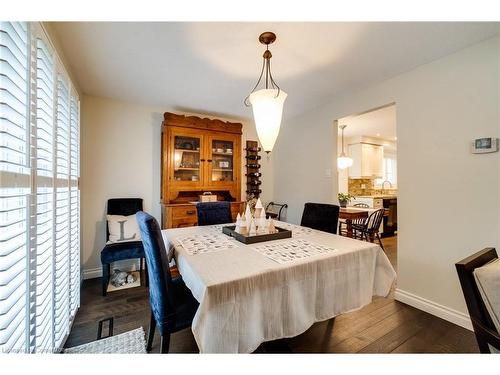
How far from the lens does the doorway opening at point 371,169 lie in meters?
4.25

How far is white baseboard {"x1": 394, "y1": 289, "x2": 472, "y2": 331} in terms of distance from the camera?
1759 millimetres

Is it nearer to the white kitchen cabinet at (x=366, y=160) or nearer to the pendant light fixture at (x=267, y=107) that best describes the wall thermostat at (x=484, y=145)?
the pendant light fixture at (x=267, y=107)

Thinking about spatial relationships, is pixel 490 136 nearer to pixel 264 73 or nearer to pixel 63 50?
pixel 264 73

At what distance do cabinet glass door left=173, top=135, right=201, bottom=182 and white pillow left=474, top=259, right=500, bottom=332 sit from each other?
288 centimetres

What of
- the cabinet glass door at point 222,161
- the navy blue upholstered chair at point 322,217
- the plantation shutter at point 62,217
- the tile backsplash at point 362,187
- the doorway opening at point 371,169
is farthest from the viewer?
the tile backsplash at point 362,187

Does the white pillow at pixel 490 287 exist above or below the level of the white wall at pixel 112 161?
below

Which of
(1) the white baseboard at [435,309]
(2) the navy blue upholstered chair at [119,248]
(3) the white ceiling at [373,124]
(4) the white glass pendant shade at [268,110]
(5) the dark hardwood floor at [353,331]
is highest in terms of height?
(3) the white ceiling at [373,124]

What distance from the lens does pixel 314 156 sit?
321 cm

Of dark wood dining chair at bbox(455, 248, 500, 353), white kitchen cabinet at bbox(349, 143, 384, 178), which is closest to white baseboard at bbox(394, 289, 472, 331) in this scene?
dark wood dining chair at bbox(455, 248, 500, 353)

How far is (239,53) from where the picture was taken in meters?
1.82

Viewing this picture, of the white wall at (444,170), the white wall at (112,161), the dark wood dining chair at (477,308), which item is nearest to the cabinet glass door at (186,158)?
the white wall at (112,161)

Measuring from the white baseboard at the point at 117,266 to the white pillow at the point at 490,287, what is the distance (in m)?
3.27

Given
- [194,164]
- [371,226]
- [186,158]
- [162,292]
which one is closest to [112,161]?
[186,158]
